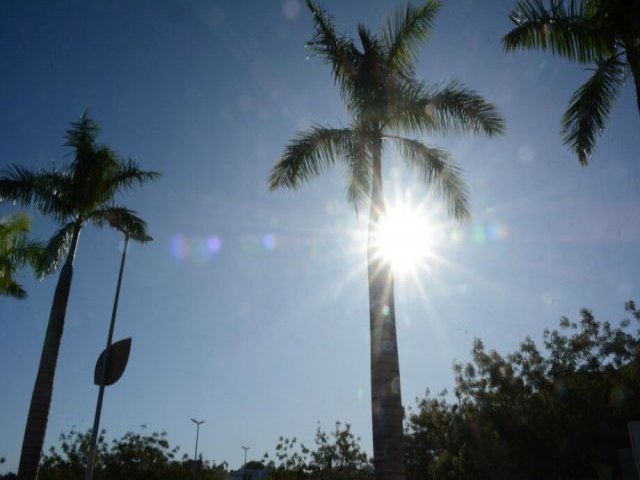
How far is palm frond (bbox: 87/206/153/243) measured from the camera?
17.9 metres

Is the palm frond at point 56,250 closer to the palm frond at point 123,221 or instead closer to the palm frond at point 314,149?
the palm frond at point 123,221

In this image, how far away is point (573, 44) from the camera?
437 inches

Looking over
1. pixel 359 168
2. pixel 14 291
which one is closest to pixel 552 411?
pixel 359 168

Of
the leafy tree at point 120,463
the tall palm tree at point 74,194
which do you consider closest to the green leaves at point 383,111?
the tall palm tree at point 74,194

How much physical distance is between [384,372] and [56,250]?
39.6 feet

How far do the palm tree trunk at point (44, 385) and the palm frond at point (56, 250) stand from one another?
0.67m

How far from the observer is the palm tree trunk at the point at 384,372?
9.07m

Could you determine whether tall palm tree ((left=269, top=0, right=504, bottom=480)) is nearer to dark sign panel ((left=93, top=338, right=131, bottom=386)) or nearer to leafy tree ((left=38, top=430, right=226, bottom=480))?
dark sign panel ((left=93, top=338, right=131, bottom=386))

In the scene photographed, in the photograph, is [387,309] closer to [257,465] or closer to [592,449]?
[592,449]

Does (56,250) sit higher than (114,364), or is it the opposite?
(56,250)

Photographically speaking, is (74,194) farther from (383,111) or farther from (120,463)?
(120,463)

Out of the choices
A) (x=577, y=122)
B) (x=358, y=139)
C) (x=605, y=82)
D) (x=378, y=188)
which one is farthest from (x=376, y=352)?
(x=605, y=82)

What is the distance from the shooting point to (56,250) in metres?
17.0

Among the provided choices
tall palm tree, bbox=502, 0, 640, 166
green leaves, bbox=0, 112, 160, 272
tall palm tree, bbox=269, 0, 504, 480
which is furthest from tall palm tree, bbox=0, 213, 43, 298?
tall palm tree, bbox=502, 0, 640, 166
